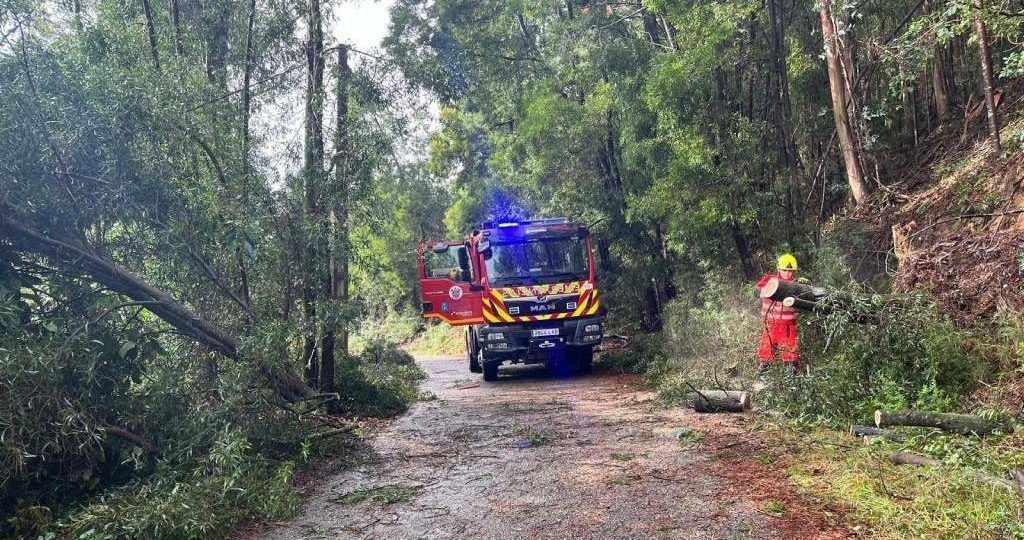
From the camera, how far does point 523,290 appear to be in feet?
37.2

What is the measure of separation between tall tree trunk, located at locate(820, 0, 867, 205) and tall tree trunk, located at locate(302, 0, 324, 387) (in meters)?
6.65

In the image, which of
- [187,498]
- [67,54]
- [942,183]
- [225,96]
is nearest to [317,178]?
[225,96]

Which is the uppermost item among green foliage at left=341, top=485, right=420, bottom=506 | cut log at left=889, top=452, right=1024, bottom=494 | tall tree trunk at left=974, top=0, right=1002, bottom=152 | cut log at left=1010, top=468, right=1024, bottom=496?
tall tree trunk at left=974, top=0, right=1002, bottom=152

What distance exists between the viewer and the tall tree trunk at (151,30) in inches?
268

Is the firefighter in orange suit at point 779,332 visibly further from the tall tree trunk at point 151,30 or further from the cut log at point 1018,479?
the tall tree trunk at point 151,30

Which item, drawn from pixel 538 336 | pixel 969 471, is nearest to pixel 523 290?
pixel 538 336

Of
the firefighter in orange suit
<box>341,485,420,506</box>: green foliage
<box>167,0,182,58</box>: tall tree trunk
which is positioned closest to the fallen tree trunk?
<box>341,485,420,506</box>: green foliage

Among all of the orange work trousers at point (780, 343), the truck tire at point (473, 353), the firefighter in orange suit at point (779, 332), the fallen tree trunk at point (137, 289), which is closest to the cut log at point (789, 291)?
the firefighter in orange suit at point (779, 332)

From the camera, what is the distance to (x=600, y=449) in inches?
235

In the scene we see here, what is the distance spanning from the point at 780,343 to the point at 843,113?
3798mm

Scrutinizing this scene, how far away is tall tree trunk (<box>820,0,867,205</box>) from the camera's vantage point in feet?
28.7

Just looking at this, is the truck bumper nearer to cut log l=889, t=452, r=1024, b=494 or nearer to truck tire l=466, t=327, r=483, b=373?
truck tire l=466, t=327, r=483, b=373

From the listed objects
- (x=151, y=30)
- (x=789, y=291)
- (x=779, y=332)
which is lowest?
(x=779, y=332)

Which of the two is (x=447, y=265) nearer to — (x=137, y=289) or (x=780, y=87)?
(x=780, y=87)
